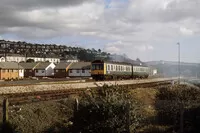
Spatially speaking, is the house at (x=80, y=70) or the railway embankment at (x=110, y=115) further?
the house at (x=80, y=70)

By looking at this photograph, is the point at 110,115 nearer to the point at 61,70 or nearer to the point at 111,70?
the point at 111,70

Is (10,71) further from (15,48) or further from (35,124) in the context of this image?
(15,48)

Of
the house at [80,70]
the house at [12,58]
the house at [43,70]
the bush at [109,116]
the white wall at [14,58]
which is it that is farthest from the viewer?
the white wall at [14,58]

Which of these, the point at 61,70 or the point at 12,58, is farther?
the point at 12,58

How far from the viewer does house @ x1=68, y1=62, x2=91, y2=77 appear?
7392cm

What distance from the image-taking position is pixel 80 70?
7519 cm

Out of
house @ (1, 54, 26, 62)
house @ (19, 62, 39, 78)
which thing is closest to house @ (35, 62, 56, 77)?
house @ (19, 62, 39, 78)

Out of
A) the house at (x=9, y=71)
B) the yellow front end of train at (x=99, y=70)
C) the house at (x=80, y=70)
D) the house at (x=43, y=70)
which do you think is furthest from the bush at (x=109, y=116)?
the house at (x=43, y=70)

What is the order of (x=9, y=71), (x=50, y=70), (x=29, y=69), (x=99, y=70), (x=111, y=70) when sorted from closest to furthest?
1. (x=99, y=70)
2. (x=111, y=70)
3. (x=9, y=71)
4. (x=29, y=69)
5. (x=50, y=70)

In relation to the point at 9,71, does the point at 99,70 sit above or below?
above

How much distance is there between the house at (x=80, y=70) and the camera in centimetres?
7392

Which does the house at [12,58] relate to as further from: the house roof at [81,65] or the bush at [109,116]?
the bush at [109,116]

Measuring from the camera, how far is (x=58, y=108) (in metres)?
16.2

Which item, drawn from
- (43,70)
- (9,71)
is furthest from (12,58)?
(9,71)
